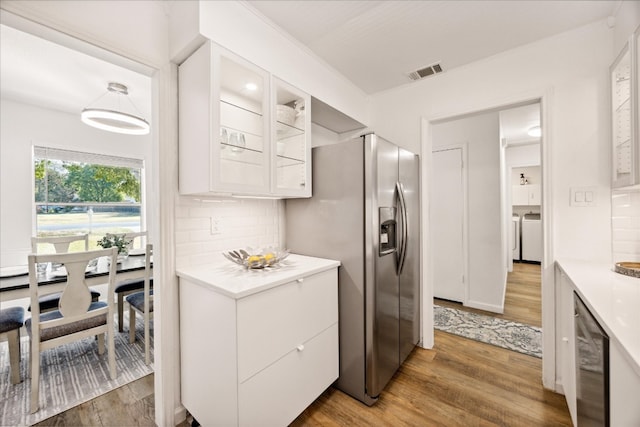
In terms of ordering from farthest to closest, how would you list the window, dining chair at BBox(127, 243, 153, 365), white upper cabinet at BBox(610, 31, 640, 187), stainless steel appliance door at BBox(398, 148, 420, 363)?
the window → dining chair at BBox(127, 243, 153, 365) → stainless steel appliance door at BBox(398, 148, 420, 363) → white upper cabinet at BBox(610, 31, 640, 187)

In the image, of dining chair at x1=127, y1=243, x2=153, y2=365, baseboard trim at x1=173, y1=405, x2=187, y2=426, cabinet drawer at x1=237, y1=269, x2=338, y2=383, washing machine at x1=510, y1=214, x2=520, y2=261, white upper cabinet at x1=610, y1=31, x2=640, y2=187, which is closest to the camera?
cabinet drawer at x1=237, y1=269, x2=338, y2=383

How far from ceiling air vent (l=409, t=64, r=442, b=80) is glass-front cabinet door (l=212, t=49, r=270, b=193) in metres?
1.48

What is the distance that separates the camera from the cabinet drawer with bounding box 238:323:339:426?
50.7 inches

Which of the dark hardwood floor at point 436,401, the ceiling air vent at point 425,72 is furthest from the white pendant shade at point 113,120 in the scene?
the ceiling air vent at point 425,72

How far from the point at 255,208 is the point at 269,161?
0.50 m

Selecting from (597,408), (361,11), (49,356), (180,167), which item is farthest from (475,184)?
→ (49,356)

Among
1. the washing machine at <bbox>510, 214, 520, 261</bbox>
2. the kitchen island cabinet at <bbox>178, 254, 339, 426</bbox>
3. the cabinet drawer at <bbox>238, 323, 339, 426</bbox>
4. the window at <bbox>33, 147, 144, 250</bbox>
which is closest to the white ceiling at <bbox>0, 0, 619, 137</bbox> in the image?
the window at <bbox>33, 147, 144, 250</bbox>

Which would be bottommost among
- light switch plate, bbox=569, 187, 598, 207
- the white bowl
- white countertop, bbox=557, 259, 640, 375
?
white countertop, bbox=557, 259, 640, 375

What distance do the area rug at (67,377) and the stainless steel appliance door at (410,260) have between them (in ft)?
7.02

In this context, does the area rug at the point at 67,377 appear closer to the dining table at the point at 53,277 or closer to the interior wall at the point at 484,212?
the dining table at the point at 53,277

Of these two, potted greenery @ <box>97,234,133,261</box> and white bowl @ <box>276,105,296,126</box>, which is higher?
white bowl @ <box>276,105,296,126</box>

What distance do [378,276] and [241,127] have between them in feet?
4.35

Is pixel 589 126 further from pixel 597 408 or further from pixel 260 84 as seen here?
pixel 260 84

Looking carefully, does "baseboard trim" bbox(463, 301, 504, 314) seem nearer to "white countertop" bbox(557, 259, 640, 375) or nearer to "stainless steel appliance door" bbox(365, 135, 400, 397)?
"white countertop" bbox(557, 259, 640, 375)
